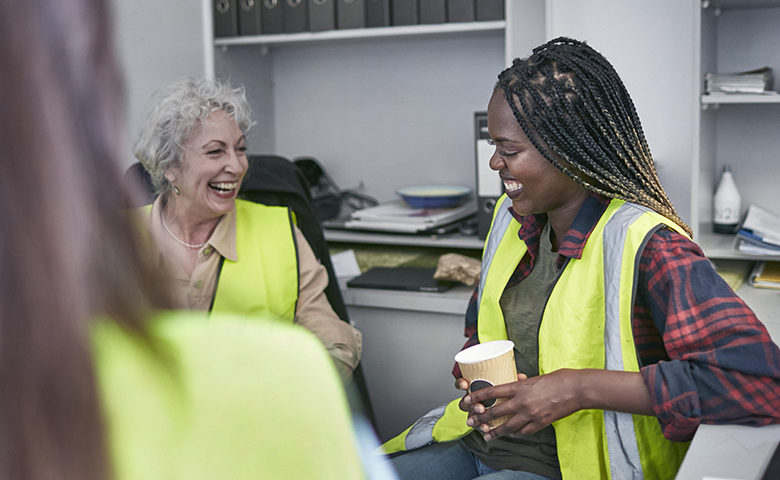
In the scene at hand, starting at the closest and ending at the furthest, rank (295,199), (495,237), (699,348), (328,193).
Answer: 1. (699,348)
2. (495,237)
3. (295,199)
4. (328,193)

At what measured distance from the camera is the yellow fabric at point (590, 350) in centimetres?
131

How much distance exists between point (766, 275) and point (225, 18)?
2048mm

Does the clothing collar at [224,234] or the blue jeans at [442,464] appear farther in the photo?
the clothing collar at [224,234]

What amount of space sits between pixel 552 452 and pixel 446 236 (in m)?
1.38

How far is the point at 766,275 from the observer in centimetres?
222

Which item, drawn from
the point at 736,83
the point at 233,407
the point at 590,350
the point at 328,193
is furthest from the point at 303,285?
the point at 233,407

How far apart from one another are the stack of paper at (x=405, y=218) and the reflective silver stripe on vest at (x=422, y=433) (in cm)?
112

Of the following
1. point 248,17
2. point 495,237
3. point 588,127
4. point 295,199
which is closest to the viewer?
point 588,127

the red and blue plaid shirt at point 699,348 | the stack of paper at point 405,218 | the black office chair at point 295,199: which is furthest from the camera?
the stack of paper at point 405,218

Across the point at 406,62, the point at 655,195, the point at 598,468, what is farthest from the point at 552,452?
the point at 406,62

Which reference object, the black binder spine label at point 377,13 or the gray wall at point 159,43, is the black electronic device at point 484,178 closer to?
the black binder spine label at point 377,13

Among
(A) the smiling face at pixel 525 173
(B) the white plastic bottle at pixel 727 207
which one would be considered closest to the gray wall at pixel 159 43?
(A) the smiling face at pixel 525 173

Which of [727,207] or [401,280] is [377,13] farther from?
[727,207]

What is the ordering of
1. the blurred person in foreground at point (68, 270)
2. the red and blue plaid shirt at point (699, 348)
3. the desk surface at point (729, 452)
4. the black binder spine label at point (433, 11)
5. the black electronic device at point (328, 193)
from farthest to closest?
the black electronic device at point (328, 193)
the black binder spine label at point (433, 11)
the red and blue plaid shirt at point (699, 348)
the desk surface at point (729, 452)
the blurred person in foreground at point (68, 270)
